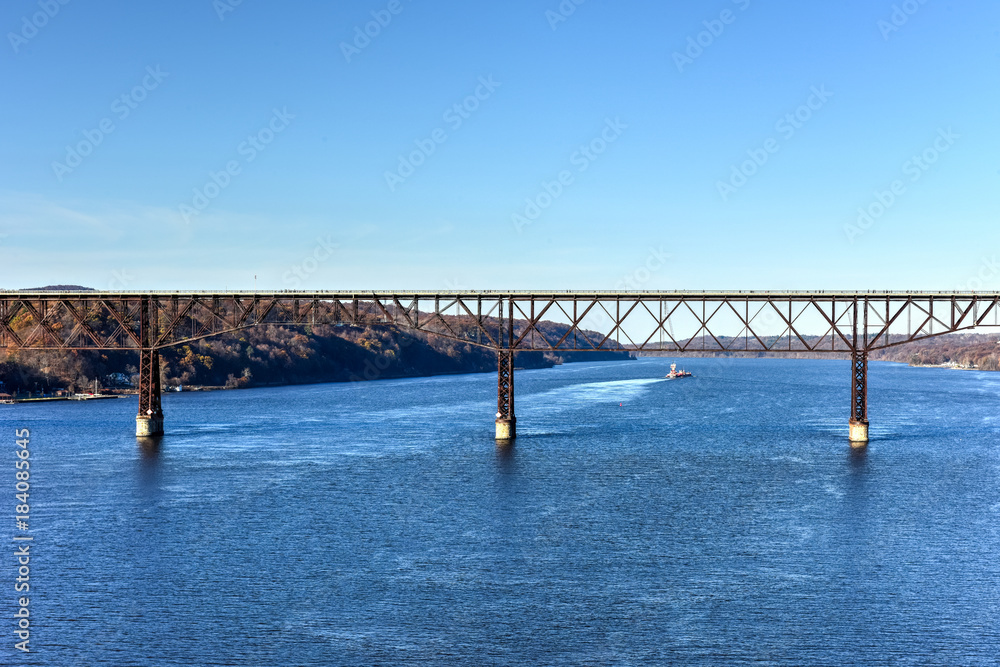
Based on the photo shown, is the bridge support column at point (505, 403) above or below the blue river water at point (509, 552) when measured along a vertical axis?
above

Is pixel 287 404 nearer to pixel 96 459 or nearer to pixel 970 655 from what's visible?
pixel 96 459

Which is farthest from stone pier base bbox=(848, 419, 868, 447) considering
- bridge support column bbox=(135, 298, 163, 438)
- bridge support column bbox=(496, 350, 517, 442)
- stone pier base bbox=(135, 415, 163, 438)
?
stone pier base bbox=(135, 415, 163, 438)

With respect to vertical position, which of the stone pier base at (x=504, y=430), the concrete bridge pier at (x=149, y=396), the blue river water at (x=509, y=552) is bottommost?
the blue river water at (x=509, y=552)

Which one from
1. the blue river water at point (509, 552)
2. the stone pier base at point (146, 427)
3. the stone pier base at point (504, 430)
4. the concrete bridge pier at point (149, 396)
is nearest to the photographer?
the blue river water at point (509, 552)

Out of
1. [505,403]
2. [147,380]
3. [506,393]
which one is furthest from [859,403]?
[147,380]

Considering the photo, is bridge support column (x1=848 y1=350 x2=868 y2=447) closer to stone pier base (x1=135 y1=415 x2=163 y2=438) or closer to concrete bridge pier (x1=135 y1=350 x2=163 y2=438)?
concrete bridge pier (x1=135 y1=350 x2=163 y2=438)

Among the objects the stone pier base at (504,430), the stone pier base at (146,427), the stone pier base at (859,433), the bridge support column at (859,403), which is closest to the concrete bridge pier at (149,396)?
the stone pier base at (146,427)

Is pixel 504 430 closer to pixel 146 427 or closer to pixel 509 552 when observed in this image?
pixel 146 427

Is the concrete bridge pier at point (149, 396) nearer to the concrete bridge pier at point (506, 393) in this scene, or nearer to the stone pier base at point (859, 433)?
the concrete bridge pier at point (506, 393)
